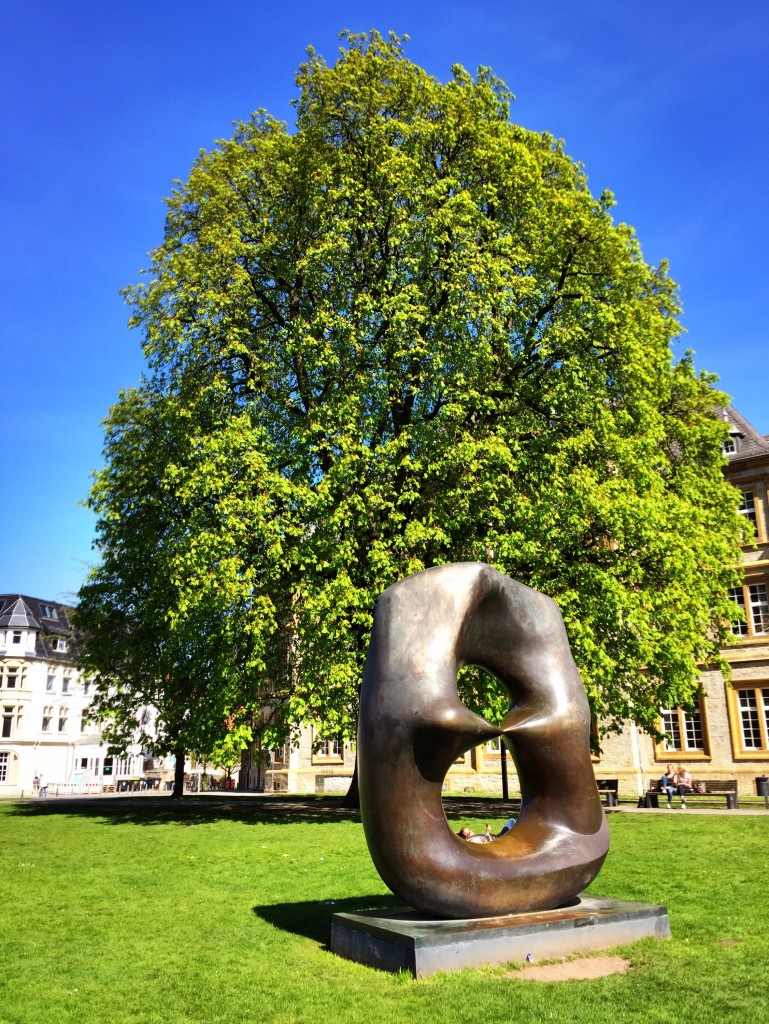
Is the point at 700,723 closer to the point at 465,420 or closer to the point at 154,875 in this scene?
the point at 465,420

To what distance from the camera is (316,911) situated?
34.1ft

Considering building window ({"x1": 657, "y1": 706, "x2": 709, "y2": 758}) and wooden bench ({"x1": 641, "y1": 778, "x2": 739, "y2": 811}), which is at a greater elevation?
building window ({"x1": 657, "y1": 706, "x2": 709, "y2": 758})

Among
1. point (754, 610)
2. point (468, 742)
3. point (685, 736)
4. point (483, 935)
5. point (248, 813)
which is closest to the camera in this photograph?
point (483, 935)

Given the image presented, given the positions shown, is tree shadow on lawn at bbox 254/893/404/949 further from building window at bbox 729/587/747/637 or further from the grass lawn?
building window at bbox 729/587/747/637

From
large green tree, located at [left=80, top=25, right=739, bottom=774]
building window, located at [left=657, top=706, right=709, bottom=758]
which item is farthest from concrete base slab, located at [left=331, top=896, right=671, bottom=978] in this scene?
building window, located at [left=657, top=706, right=709, bottom=758]

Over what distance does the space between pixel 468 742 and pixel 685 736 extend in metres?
30.8

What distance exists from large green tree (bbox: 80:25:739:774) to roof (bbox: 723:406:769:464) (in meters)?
13.0

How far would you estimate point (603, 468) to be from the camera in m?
20.7

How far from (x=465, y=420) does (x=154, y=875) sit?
12930 mm

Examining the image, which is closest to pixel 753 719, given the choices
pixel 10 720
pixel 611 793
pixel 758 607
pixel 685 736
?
pixel 685 736

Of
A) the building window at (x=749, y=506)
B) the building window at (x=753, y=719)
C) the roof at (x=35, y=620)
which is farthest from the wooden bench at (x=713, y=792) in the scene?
the roof at (x=35, y=620)

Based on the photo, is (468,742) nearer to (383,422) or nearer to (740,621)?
(383,422)

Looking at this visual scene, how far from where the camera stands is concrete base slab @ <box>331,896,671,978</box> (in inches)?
280

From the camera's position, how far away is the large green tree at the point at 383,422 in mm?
19297
